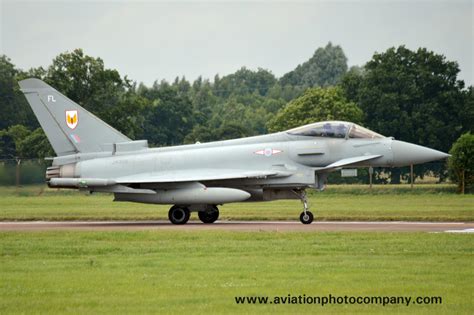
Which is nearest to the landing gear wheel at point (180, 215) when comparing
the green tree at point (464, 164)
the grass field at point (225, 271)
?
the grass field at point (225, 271)

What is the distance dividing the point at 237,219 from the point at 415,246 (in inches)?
432

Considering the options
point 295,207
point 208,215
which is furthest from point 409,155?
point 295,207

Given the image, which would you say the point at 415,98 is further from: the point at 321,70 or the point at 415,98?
the point at 321,70

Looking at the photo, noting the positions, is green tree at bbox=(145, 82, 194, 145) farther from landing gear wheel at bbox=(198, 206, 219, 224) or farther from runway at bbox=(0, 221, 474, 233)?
landing gear wheel at bbox=(198, 206, 219, 224)

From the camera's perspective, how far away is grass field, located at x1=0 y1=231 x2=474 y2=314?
40.3 ft

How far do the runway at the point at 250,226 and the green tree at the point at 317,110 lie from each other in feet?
130

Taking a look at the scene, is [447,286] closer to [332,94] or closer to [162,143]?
[332,94]

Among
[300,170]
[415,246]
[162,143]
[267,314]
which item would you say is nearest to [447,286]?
[267,314]

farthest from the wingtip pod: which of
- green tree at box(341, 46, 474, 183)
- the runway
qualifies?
green tree at box(341, 46, 474, 183)

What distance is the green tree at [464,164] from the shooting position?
140ft

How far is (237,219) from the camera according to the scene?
92.9 feet

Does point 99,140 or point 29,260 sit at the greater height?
point 99,140

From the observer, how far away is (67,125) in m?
26.3

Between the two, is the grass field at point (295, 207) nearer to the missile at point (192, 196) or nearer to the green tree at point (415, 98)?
the missile at point (192, 196)
